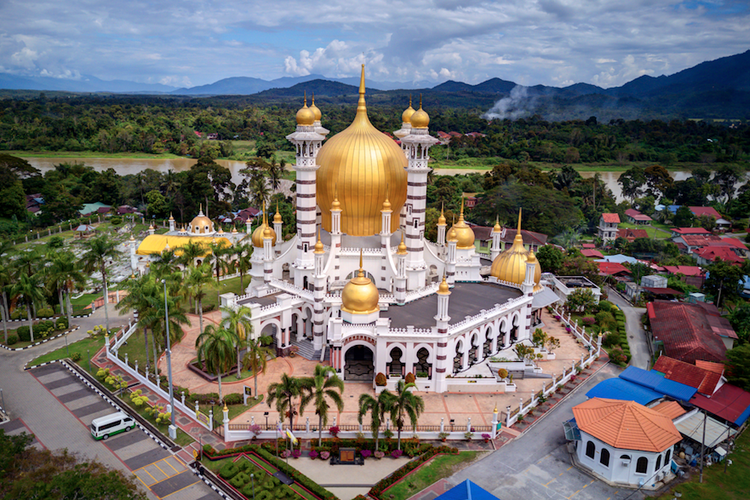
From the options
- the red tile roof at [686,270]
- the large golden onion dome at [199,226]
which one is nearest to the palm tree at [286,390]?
the large golden onion dome at [199,226]

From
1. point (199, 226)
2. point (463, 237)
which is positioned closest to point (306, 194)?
point (463, 237)

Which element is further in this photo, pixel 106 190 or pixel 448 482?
pixel 106 190

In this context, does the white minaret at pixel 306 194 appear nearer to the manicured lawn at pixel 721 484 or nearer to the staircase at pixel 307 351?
the staircase at pixel 307 351

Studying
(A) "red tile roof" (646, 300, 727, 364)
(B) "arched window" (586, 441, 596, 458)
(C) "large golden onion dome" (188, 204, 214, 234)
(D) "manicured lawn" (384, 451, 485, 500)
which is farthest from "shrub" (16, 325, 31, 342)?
(A) "red tile roof" (646, 300, 727, 364)

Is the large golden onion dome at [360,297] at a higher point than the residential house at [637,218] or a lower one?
higher

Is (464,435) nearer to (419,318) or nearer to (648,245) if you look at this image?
(419,318)

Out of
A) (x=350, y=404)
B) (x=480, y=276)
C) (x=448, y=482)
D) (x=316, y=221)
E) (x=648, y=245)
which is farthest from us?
(x=648, y=245)

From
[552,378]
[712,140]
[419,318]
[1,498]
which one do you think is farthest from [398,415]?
[712,140]
